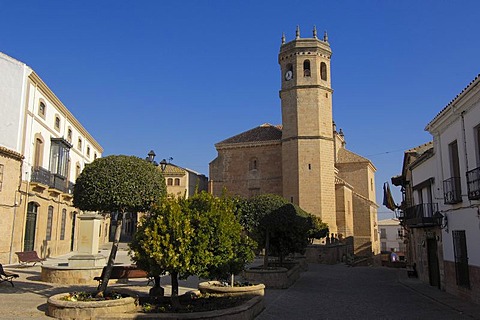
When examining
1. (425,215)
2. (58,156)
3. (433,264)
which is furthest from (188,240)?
(58,156)

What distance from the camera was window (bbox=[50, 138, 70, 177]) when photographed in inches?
915

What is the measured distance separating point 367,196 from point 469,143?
1265 inches

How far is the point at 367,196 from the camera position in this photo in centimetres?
4206

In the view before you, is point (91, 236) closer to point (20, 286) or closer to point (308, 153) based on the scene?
point (20, 286)

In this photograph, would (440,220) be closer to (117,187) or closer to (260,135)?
(117,187)

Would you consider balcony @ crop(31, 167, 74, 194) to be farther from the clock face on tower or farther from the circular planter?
the clock face on tower

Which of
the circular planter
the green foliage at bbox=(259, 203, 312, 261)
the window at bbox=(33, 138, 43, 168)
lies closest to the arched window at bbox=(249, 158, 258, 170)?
the window at bbox=(33, 138, 43, 168)

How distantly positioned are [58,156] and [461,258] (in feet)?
68.3

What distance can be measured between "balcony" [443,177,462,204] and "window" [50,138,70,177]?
1989cm

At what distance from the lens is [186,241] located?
25.6 feet

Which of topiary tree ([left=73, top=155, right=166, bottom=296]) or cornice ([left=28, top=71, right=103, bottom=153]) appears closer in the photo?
topiary tree ([left=73, top=155, right=166, bottom=296])

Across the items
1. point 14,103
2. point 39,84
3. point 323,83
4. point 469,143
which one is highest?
point 323,83

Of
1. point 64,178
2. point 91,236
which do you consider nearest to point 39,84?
point 64,178

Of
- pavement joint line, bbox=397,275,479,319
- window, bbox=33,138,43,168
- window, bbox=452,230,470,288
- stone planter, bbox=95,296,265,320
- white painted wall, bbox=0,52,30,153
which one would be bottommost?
pavement joint line, bbox=397,275,479,319
